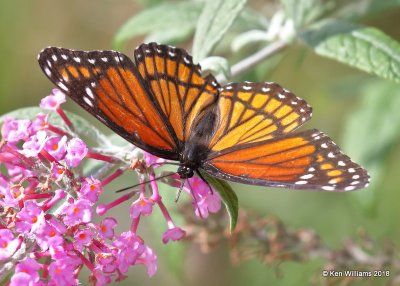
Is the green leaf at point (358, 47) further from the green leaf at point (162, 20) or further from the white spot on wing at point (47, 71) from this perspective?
the white spot on wing at point (47, 71)

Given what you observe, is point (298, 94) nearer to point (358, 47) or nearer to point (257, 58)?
point (257, 58)

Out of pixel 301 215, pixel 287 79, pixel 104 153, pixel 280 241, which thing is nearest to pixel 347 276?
pixel 280 241

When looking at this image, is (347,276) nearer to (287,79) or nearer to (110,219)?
(110,219)

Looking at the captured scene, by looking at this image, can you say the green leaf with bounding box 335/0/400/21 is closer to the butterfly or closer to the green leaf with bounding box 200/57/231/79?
the green leaf with bounding box 200/57/231/79

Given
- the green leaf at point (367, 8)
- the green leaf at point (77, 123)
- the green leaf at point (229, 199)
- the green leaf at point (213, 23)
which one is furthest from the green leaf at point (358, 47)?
the green leaf at point (77, 123)

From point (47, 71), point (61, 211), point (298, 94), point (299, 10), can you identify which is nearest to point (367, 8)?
point (299, 10)

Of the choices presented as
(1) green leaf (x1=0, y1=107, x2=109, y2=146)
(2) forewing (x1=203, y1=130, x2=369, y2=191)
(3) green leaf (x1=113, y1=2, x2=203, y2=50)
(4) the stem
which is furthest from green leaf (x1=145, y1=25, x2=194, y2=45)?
(2) forewing (x1=203, y1=130, x2=369, y2=191)
